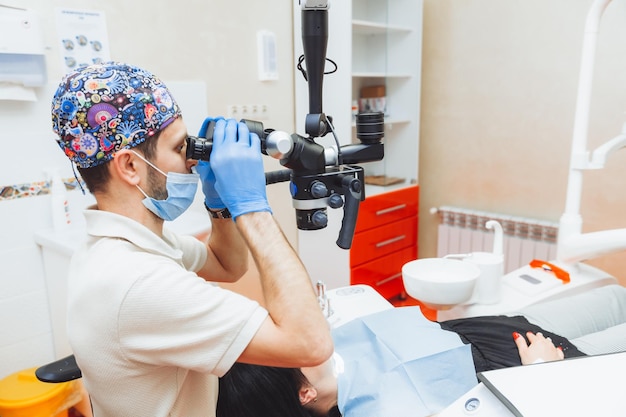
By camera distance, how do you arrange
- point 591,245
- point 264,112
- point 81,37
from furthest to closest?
point 264,112 → point 591,245 → point 81,37

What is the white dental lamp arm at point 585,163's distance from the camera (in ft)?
6.03

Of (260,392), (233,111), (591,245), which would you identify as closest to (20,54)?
(233,111)

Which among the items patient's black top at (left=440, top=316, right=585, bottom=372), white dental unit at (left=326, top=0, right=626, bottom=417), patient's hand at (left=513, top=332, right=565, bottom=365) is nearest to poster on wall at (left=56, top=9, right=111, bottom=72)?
white dental unit at (left=326, top=0, right=626, bottom=417)

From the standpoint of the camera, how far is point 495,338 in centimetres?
160

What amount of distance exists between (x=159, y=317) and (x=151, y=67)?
1.59 meters

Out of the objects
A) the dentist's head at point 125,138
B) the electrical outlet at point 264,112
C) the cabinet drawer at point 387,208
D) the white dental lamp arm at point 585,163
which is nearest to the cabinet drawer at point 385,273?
the cabinet drawer at point 387,208

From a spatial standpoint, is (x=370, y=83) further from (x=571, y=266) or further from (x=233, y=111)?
(x=571, y=266)

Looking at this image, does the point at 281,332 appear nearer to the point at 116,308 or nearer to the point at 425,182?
the point at 116,308

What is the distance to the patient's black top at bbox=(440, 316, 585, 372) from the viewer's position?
4.99 feet

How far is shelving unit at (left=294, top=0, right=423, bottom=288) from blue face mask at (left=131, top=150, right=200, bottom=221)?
4.90 ft

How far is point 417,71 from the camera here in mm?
3039

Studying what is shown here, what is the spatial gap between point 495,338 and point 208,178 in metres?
1.17

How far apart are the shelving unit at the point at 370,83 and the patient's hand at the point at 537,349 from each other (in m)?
1.27

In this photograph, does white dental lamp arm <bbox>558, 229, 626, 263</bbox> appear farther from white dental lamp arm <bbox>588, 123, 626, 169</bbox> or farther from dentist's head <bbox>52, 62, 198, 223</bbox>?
dentist's head <bbox>52, 62, 198, 223</bbox>
